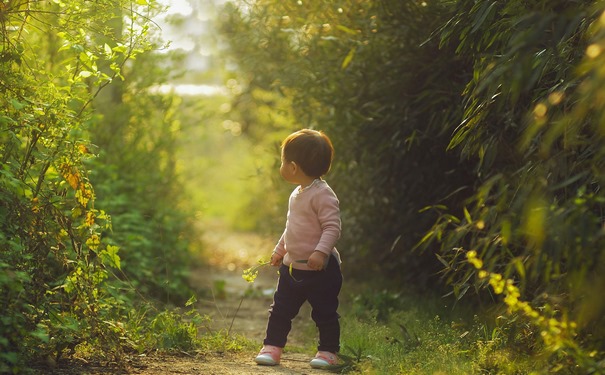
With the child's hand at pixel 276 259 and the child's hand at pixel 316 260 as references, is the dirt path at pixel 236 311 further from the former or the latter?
the child's hand at pixel 316 260

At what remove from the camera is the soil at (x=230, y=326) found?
4.25m

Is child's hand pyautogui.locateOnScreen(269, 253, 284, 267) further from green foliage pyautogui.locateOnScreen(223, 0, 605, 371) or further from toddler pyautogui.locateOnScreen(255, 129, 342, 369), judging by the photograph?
green foliage pyautogui.locateOnScreen(223, 0, 605, 371)

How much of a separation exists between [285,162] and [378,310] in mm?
2123

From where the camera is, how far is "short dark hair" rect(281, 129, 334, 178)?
15.5 ft

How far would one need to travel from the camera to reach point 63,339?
4.03m

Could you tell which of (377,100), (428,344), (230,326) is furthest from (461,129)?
(377,100)

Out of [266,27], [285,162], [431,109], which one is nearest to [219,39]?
[266,27]

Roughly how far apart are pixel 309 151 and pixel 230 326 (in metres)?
1.44

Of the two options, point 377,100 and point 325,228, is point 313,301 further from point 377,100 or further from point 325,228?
point 377,100

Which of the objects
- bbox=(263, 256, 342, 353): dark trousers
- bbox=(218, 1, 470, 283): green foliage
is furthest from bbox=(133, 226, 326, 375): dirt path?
bbox=(218, 1, 470, 283): green foliage

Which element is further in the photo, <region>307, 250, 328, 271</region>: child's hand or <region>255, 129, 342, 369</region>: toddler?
<region>255, 129, 342, 369</region>: toddler

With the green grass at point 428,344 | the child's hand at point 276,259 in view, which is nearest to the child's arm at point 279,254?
the child's hand at point 276,259

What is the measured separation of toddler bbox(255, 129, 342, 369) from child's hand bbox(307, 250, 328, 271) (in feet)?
0.32

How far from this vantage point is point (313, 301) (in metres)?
4.79
